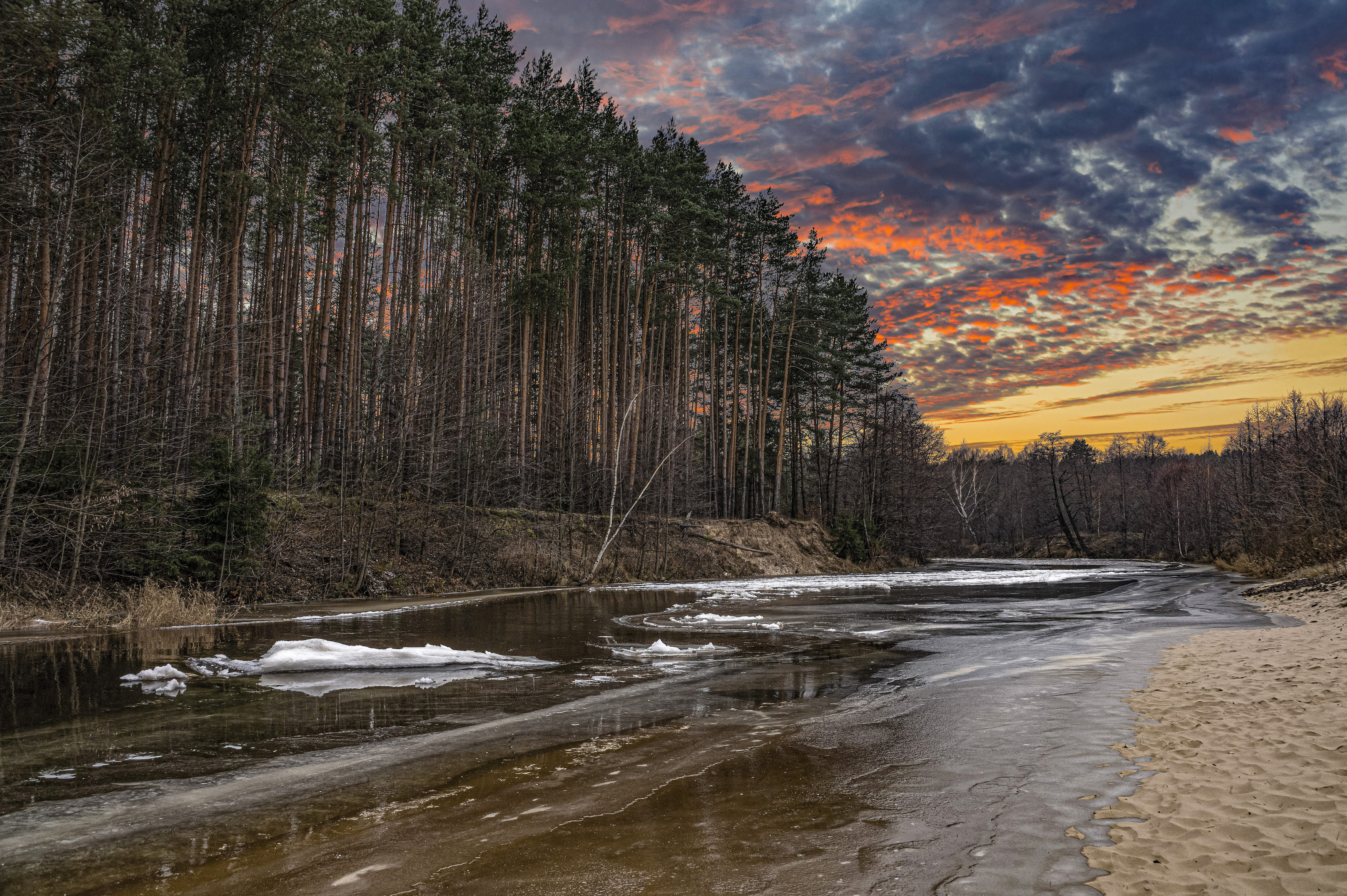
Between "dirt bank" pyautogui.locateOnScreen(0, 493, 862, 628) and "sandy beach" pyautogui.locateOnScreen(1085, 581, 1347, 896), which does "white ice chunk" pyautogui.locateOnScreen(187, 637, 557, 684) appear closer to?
"dirt bank" pyautogui.locateOnScreen(0, 493, 862, 628)

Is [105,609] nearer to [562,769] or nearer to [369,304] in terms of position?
[562,769]

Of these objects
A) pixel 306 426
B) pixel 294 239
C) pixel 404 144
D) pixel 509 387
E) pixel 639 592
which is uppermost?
pixel 404 144

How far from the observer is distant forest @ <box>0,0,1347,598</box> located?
1572 centimetres

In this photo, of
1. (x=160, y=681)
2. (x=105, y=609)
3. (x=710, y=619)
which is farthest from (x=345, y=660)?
(x=710, y=619)

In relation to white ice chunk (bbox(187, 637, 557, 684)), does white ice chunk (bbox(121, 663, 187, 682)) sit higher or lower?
higher

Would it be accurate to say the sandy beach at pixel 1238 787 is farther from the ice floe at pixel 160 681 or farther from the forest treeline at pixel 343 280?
the forest treeline at pixel 343 280

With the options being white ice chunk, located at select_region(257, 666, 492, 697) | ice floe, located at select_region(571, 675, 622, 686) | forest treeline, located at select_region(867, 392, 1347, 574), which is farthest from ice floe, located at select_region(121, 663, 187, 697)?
forest treeline, located at select_region(867, 392, 1347, 574)

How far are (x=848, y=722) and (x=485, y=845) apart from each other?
430 centimetres

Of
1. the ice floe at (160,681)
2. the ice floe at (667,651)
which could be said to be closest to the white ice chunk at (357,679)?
the ice floe at (160,681)

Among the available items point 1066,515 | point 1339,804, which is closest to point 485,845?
point 1339,804

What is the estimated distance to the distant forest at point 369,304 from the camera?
15719 millimetres

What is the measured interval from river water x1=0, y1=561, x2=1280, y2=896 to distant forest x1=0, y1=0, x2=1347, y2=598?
5712 mm

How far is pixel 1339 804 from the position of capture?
4.03 metres

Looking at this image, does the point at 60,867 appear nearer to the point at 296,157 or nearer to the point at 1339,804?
the point at 1339,804
